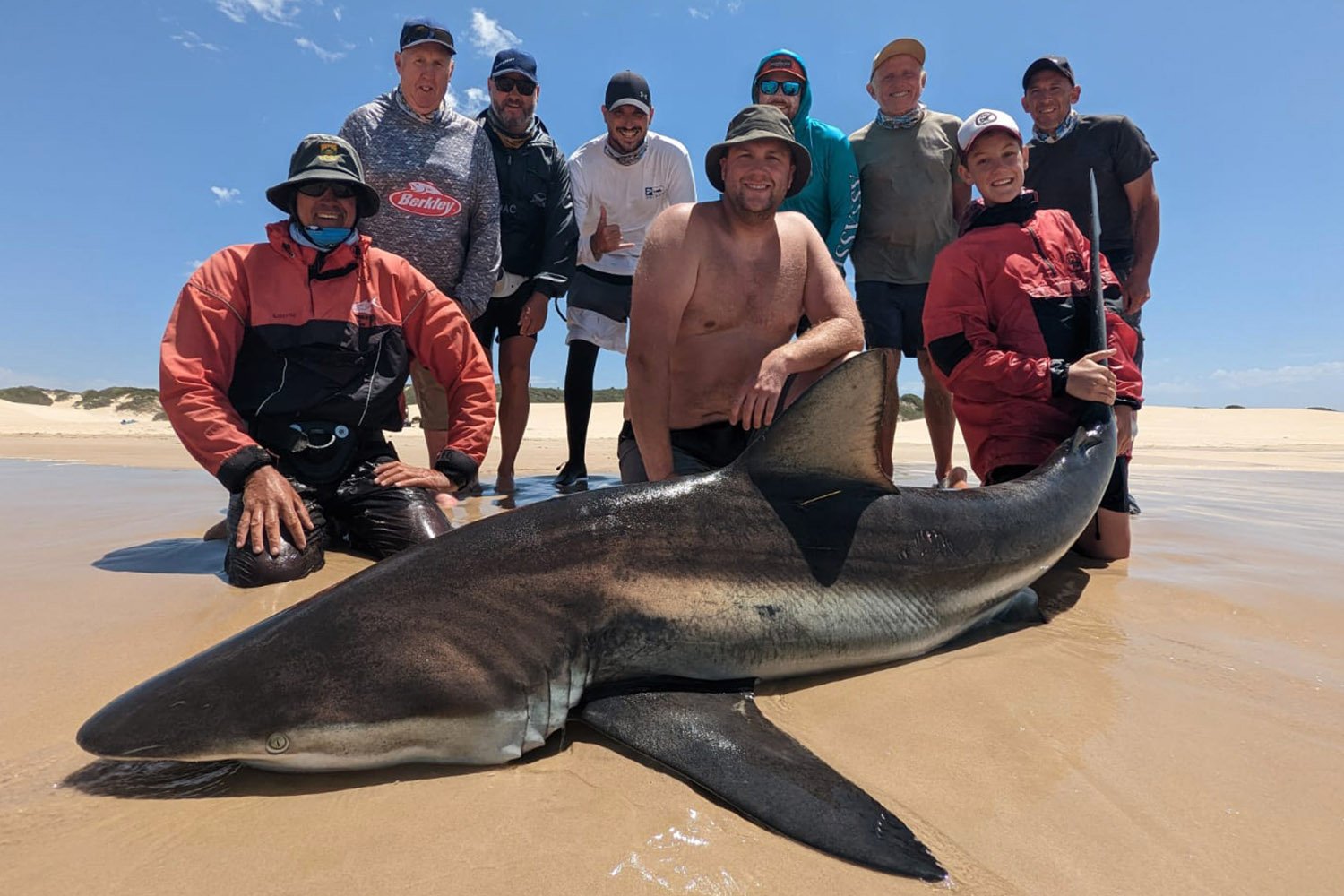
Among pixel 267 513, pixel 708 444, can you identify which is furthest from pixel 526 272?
pixel 267 513

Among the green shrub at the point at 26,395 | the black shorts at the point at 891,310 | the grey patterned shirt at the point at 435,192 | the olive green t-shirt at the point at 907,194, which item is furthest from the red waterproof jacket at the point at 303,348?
the green shrub at the point at 26,395

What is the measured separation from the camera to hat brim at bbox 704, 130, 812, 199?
12.2ft

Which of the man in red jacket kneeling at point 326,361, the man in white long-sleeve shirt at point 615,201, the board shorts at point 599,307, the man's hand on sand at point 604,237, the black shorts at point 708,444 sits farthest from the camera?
the board shorts at point 599,307

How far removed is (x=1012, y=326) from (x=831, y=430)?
87.7 inches

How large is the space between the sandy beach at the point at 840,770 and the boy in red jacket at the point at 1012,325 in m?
0.86

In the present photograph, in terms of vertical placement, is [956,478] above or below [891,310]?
below

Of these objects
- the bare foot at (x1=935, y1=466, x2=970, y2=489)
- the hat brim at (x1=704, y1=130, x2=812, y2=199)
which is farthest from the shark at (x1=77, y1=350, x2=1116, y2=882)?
the bare foot at (x1=935, y1=466, x2=970, y2=489)

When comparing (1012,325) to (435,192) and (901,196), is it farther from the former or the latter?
(435,192)

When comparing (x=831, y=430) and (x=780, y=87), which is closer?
(x=831, y=430)

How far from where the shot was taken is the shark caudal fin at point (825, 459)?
2467 millimetres

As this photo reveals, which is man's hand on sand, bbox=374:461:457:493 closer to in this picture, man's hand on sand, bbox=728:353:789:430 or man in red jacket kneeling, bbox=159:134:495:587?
man in red jacket kneeling, bbox=159:134:495:587

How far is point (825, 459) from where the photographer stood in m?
2.56

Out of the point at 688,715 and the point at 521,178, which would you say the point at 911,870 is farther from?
the point at 521,178

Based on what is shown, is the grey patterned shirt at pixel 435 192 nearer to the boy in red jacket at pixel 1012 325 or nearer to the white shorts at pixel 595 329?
the white shorts at pixel 595 329
